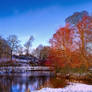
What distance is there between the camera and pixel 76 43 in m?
23.5

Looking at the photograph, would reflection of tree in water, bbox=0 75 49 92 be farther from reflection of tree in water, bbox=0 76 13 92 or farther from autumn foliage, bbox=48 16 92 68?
autumn foliage, bbox=48 16 92 68

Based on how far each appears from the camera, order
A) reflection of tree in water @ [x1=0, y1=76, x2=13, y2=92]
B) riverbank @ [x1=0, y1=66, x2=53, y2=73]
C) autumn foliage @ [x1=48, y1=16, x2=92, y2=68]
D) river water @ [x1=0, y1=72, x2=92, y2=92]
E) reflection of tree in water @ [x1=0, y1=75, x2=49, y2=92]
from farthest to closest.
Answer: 1. riverbank @ [x1=0, y1=66, x2=53, y2=73]
2. autumn foliage @ [x1=48, y1=16, x2=92, y2=68]
3. reflection of tree in water @ [x1=0, y1=75, x2=49, y2=92]
4. reflection of tree in water @ [x1=0, y1=76, x2=13, y2=92]
5. river water @ [x1=0, y1=72, x2=92, y2=92]

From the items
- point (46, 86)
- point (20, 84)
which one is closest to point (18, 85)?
point (20, 84)

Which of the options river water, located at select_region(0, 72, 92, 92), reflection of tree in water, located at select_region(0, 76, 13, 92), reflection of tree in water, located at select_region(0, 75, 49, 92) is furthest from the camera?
reflection of tree in water, located at select_region(0, 75, 49, 92)

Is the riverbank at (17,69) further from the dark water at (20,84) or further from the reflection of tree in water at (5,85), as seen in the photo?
the reflection of tree in water at (5,85)

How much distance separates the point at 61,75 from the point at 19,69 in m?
17.1

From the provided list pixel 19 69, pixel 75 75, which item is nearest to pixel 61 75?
pixel 75 75

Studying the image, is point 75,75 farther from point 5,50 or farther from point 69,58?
point 5,50

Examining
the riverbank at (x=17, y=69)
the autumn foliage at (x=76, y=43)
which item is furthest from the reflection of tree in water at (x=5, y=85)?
the riverbank at (x=17, y=69)

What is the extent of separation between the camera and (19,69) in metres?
41.0

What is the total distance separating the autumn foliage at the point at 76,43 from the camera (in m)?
23.2

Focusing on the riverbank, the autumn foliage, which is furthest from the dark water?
the riverbank

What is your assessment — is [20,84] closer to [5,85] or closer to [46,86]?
[5,85]

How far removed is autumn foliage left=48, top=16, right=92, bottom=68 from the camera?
76.2 ft
